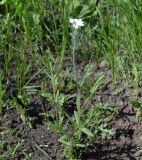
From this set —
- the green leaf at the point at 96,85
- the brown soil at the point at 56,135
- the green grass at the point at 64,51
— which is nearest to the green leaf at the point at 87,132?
the green grass at the point at 64,51

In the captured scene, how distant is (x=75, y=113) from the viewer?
1980 millimetres

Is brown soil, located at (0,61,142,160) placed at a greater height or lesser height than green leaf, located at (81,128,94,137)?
lesser

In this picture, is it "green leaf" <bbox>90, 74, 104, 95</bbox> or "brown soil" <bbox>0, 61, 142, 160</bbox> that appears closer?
"brown soil" <bbox>0, 61, 142, 160</bbox>

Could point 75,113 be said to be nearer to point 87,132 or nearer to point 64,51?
point 87,132

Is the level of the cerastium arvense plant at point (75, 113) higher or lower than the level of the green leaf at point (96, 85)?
lower

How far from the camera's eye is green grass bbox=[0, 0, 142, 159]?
83.9 inches

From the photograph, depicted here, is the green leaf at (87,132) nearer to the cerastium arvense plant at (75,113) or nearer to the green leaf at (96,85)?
the cerastium arvense plant at (75,113)

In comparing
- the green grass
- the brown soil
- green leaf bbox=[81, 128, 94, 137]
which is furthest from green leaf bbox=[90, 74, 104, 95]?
green leaf bbox=[81, 128, 94, 137]

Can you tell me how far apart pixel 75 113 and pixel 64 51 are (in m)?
0.55

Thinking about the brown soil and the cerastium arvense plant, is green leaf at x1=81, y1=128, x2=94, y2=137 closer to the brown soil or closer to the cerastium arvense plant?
the cerastium arvense plant

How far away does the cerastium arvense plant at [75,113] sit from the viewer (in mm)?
1972

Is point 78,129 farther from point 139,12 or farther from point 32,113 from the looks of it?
point 139,12

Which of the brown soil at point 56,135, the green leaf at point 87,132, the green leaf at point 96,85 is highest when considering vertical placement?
the green leaf at point 96,85

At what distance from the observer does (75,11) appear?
2656 millimetres
